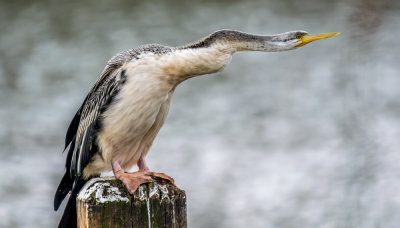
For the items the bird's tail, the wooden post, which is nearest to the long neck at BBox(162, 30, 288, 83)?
the bird's tail

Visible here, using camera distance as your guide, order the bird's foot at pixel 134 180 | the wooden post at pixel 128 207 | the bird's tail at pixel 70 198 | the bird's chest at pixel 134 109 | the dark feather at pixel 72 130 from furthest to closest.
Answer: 1. the dark feather at pixel 72 130
2. the bird's chest at pixel 134 109
3. the bird's tail at pixel 70 198
4. the bird's foot at pixel 134 180
5. the wooden post at pixel 128 207

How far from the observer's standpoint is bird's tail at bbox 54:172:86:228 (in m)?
2.94

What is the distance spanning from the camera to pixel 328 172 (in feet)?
26.5

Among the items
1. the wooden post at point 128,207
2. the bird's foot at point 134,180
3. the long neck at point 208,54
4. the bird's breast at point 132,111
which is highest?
the long neck at point 208,54

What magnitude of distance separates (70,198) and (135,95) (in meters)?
0.62

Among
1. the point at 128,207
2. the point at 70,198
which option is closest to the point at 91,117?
the point at 70,198

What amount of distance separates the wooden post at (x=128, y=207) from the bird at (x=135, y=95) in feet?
2.25

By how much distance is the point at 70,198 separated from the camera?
3.12 meters

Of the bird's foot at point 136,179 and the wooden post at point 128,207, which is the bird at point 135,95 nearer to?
the bird's foot at point 136,179

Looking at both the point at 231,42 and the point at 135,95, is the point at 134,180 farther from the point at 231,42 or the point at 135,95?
the point at 231,42

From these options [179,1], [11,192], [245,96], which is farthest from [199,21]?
[11,192]

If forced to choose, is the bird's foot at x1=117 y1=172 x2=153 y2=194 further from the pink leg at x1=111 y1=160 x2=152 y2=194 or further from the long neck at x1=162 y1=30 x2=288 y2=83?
the long neck at x1=162 y1=30 x2=288 y2=83

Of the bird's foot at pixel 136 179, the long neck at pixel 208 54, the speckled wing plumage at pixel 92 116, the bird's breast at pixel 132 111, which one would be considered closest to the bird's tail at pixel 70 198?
the speckled wing plumage at pixel 92 116

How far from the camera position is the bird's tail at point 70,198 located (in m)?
2.94
